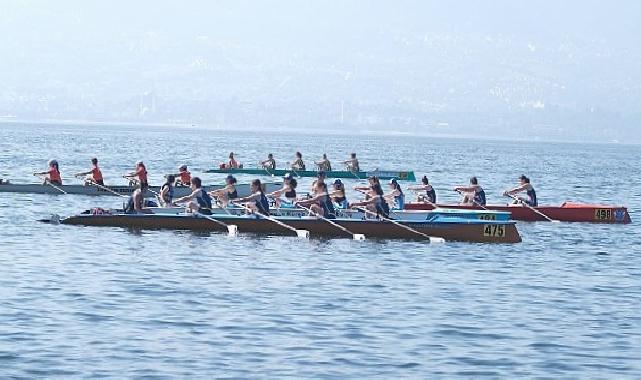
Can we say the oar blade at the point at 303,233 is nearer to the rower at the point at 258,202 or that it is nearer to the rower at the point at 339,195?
the rower at the point at 258,202

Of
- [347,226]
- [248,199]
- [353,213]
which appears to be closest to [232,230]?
[248,199]

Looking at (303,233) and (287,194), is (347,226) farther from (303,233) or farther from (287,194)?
(287,194)

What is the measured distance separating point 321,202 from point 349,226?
118 centimetres

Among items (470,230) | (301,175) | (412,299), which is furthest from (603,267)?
(301,175)

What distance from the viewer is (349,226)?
44156mm

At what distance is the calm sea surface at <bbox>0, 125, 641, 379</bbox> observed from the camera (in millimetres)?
24594

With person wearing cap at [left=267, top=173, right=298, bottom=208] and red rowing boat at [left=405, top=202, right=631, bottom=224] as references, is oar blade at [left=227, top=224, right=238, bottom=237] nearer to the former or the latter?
person wearing cap at [left=267, top=173, right=298, bottom=208]

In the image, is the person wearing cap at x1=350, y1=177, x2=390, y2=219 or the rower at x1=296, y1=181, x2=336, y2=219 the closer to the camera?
the person wearing cap at x1=350, y1=177, x2=390, y2=219

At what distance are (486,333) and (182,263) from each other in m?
11.9

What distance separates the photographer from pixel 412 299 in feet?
106

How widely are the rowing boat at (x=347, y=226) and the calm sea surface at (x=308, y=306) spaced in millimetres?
508

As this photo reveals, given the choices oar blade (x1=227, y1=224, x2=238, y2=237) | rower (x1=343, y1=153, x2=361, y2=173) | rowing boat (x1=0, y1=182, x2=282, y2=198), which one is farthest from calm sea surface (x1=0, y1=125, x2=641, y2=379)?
rower (x1=343, y1=153, x2=361, y2=173)

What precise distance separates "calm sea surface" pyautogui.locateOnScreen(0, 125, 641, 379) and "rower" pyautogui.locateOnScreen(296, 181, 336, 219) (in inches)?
49.6

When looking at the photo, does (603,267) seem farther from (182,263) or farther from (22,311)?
(22,311)
